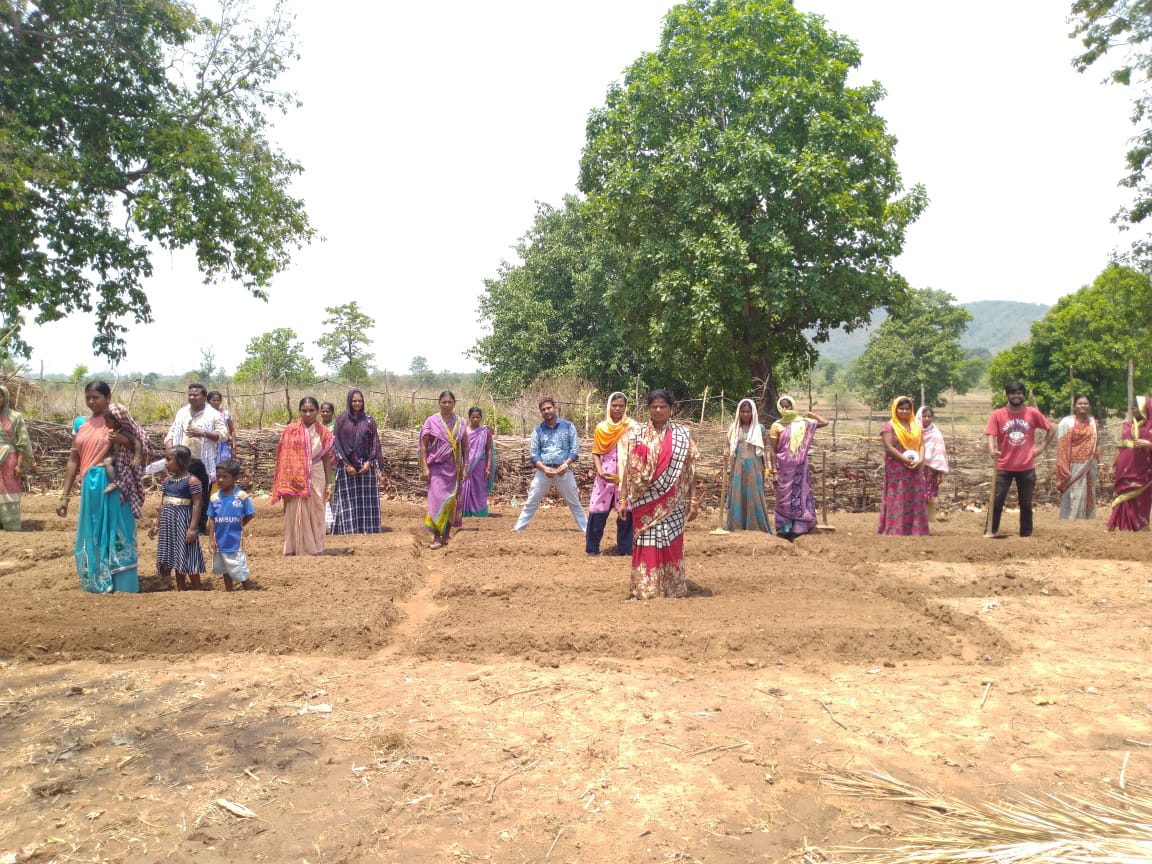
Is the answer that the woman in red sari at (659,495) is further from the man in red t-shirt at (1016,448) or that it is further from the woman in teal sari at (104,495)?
the man in red t-shirt at (1016,448)

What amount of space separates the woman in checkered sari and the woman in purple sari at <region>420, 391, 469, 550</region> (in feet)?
1.85

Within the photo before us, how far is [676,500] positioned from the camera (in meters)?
5.92

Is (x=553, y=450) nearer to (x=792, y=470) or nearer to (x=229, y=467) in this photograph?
(x=792, y=470)

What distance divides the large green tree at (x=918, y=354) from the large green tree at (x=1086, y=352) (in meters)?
8.50

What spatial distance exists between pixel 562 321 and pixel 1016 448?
17113mm

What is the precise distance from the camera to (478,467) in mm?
10711

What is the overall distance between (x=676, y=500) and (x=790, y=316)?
13.3 m

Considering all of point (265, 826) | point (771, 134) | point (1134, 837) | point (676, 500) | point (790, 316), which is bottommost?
point (265, 826)

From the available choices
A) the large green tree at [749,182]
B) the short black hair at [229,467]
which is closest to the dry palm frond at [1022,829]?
the short black hair at [229,467]

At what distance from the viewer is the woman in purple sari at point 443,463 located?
891 cm

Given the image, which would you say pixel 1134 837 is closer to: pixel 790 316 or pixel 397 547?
pixel 397 547

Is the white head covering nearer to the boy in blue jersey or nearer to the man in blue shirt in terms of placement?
the man in blue shirt

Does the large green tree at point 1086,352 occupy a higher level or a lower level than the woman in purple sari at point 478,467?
higher

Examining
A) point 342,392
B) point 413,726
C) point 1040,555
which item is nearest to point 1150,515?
point 1040,555
